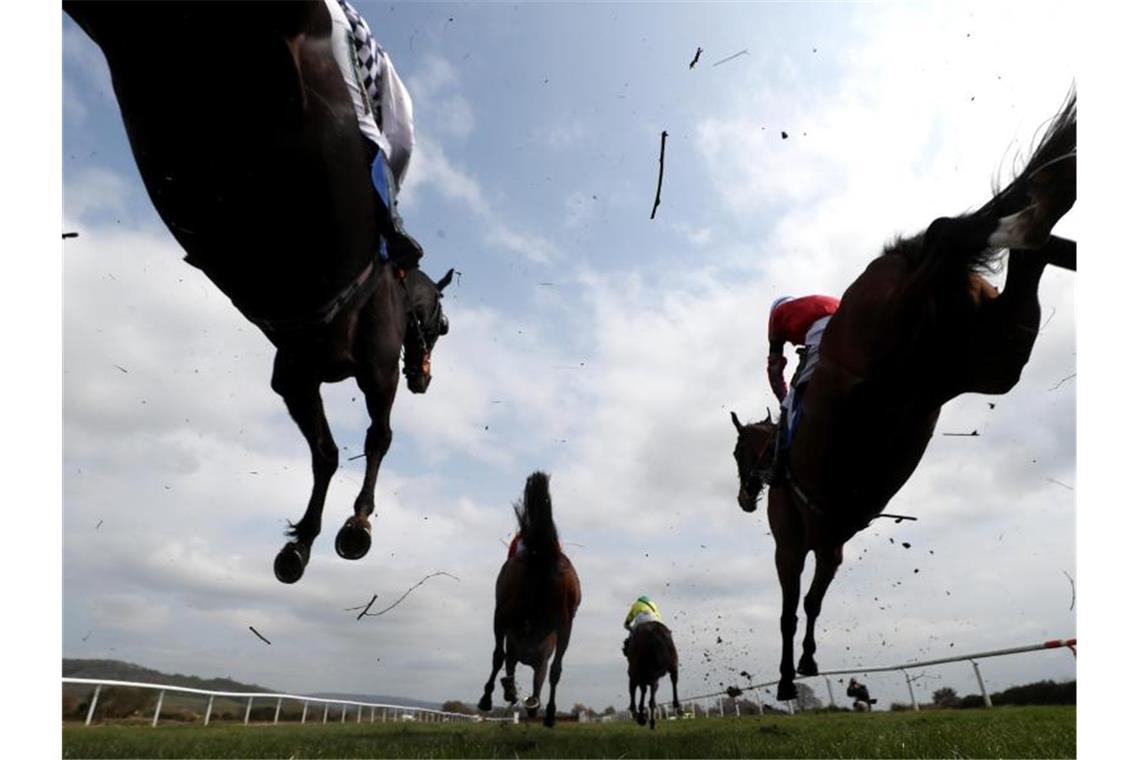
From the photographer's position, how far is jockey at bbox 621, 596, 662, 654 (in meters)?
14.5

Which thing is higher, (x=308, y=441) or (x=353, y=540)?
(x=308, y=441)

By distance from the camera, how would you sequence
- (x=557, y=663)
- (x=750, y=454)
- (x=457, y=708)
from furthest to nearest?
(x=457, y=708), (x=557, y=663), (x=750, y=454)

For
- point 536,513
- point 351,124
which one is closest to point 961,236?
point 351,124

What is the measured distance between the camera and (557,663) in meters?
10.6

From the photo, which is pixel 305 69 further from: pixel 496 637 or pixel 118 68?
pixel 496 637

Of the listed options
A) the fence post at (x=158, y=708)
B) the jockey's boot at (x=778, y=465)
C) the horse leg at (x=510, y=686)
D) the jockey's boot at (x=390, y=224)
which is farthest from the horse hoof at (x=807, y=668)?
the fence post at (x=158, y=708)

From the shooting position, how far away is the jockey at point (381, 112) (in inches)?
133

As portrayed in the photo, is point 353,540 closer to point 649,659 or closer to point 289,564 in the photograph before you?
point 289,564

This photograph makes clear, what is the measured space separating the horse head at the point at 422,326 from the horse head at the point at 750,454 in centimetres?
326

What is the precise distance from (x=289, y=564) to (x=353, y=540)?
362 millimetres

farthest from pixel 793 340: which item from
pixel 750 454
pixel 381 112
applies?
pixel 381 112

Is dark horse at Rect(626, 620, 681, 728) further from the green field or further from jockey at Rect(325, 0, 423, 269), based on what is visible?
jockey at Rect(325, 0, 423, 269)

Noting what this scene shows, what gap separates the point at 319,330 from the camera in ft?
12.2

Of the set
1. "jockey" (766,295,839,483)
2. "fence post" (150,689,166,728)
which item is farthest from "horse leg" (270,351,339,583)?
"fence post" (150,689,166,728)
